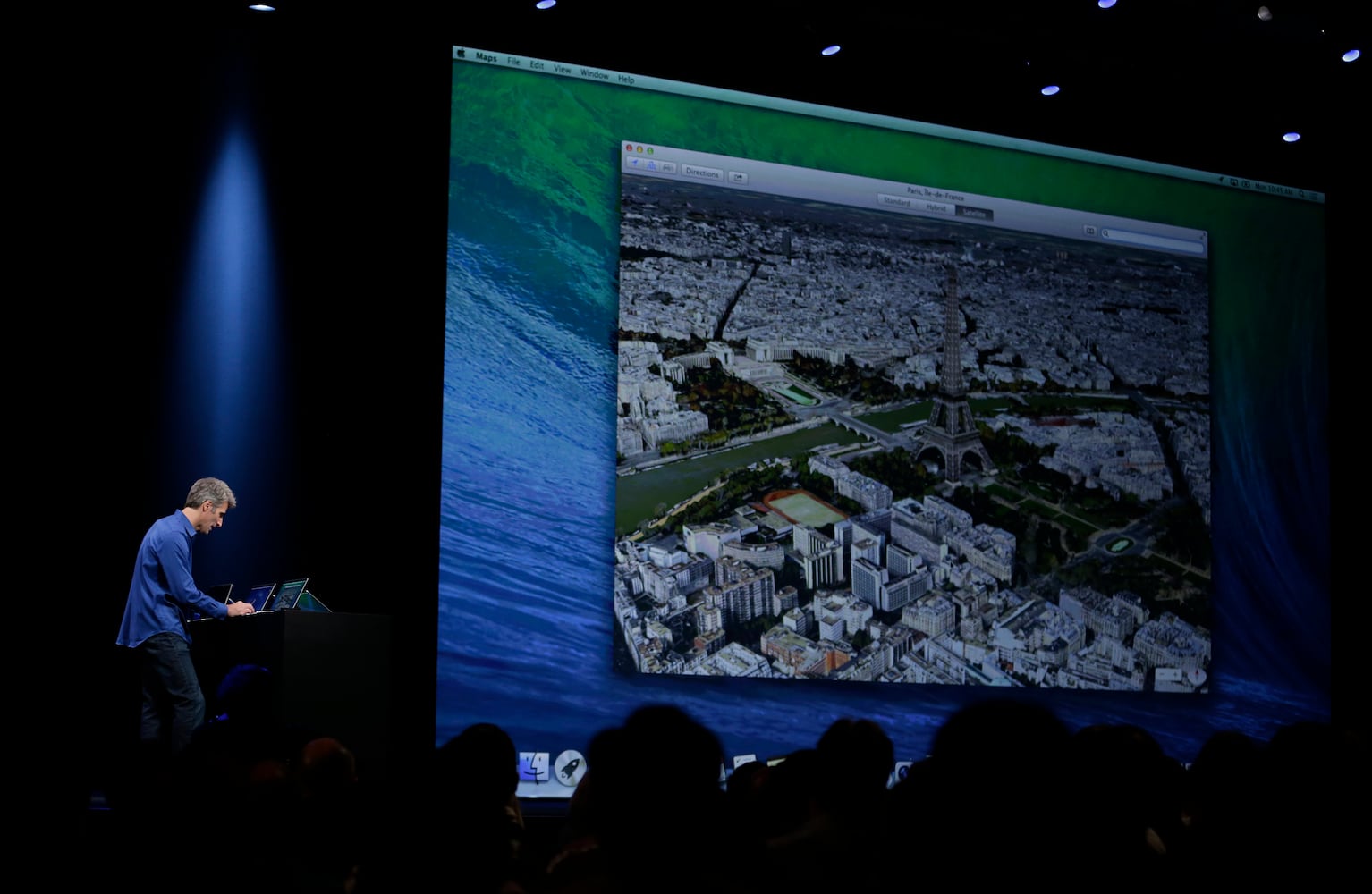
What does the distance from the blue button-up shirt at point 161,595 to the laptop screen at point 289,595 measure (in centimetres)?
21

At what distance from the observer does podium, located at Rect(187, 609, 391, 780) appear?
14.5 ft

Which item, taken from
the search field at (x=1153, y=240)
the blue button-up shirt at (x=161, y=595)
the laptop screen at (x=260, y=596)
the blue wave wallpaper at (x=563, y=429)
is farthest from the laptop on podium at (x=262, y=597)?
the search field at (x=1153, y=240)

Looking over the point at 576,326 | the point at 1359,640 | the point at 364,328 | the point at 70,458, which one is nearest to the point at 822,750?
the point at 576,326

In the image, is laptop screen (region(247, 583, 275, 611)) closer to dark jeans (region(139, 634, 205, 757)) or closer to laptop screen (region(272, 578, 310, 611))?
laptop screen (region(272, 578, 310, 611))

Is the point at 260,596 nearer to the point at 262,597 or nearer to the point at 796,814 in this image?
the point at 262,597

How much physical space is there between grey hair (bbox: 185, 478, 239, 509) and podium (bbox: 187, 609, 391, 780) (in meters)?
0.50

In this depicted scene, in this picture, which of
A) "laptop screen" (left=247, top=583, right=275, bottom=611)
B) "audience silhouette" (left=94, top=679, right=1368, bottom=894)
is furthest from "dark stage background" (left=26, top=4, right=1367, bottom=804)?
"audience silhouette" (left=94, top=679, right=1368, bottom=894)

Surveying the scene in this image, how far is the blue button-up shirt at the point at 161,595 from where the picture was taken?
4648 millimetres

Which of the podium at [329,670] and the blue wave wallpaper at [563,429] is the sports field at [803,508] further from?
the podium at [329,670]

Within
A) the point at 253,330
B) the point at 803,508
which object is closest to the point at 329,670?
the point at 253,330

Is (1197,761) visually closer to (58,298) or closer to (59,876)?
(59,876)

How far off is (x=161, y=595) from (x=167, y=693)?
386 mm

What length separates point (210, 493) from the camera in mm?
4906

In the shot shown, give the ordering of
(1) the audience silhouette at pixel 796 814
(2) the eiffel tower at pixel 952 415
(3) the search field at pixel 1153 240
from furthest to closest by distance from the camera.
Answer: (3) the search field at pixel 1153 240
(2) the eiffel tower at pixel 952 415
(1) the audience silhouette at pixel 796 814
